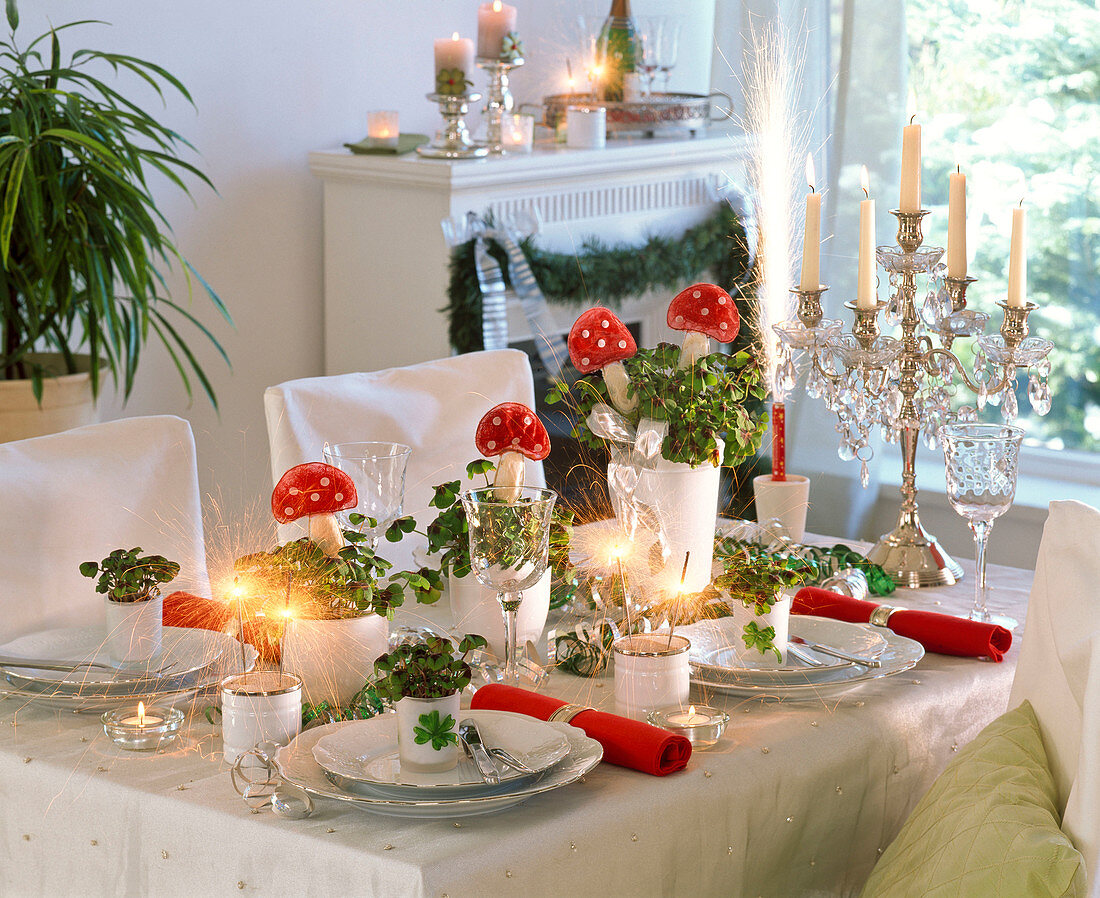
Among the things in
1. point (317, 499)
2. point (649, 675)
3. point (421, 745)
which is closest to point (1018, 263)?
point (649, 675)

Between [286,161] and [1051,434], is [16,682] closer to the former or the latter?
[286,161]

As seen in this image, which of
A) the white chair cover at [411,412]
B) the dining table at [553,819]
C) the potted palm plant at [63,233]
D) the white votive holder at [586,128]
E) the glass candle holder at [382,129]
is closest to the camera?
the dining table at [553,819]

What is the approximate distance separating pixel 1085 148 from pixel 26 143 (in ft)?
8.14

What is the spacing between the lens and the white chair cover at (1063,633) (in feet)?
3.85

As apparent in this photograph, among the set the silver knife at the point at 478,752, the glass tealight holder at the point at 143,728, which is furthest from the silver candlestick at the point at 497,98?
the silver knife at the point at 478,752

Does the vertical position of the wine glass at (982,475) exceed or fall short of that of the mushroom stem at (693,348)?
it falls short

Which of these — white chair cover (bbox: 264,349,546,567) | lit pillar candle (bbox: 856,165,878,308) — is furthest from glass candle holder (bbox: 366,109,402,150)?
lit pillar candle (bbox: 856,165,878,308)

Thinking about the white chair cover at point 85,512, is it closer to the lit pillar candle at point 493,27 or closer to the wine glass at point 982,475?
the wine glass at point 982,475

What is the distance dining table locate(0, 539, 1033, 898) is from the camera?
1.00 m

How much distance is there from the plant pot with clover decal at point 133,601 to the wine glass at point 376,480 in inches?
8.3

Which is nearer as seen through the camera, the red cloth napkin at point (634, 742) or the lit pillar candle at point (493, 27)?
the red cloth napkin at point (634, 742)

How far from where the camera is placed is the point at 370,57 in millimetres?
3361

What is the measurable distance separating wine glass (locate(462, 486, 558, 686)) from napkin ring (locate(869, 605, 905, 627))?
1.42 feet

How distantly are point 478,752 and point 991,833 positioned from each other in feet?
1.29
